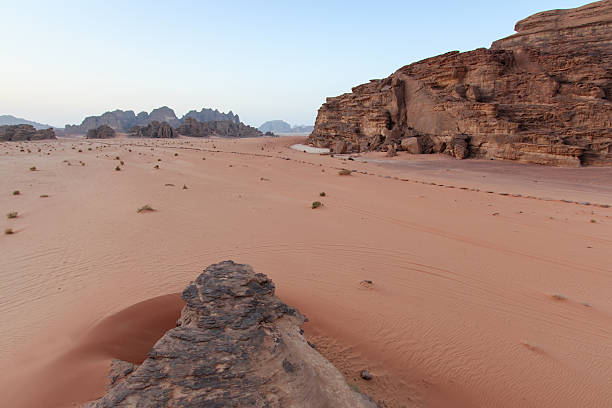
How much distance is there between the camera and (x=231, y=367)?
2.00 m

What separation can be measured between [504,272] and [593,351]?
73.5 inches

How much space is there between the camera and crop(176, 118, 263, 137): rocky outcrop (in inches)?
2362

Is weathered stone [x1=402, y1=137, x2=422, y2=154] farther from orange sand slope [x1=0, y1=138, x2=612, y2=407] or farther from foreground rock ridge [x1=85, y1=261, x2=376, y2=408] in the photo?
foreground rock ridge [x1=85, y1=261, x2=376, y2=408]

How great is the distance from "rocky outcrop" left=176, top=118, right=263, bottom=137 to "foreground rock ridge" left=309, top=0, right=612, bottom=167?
41.2m

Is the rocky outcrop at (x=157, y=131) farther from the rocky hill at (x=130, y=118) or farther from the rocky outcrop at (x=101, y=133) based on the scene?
the rocky hill at (x=130, y=118)

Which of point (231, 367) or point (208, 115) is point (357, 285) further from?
point (208, 115)

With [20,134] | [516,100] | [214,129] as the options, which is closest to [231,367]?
[516,100]

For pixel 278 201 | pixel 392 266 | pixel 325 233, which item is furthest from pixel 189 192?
pixel 392 266

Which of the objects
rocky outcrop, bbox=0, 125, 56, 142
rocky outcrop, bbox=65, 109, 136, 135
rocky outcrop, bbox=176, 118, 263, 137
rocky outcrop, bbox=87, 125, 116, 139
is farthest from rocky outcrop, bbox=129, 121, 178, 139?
rocky outcrop, bbox=65, 109, 136, 135

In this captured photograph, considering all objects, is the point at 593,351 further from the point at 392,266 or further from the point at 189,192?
the point at 189,192

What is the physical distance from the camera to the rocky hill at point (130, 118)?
78.3 metres

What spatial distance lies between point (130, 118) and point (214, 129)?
4286cm

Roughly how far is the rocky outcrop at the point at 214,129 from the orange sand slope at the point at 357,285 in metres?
54.0

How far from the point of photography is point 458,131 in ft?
78.6
